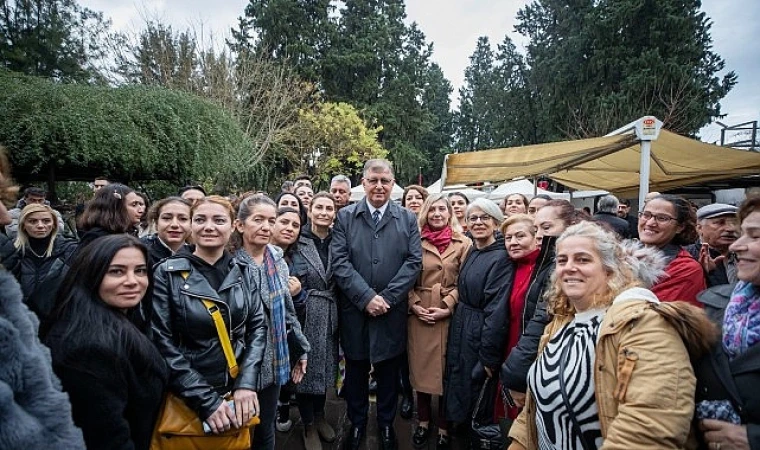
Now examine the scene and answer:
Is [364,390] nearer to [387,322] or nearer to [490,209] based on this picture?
[387,322]

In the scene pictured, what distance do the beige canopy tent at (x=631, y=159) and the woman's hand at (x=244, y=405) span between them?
4234mm

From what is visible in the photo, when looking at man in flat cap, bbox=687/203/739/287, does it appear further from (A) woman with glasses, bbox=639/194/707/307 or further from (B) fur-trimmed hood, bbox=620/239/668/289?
(B) fur-trimmed hood, bbox=620/239/668/289

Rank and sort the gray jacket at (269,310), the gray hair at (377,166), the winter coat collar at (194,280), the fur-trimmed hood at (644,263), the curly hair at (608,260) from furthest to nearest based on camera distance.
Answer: the gray hair at (377,166) < the gray jacket at (269,310) < the winter coat collar at (194,280) < the fur-trimmed hood at (644,263) < the curly hair at (608,260)

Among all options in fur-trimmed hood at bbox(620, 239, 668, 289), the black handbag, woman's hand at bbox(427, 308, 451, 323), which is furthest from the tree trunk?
fur-trimmed hood at bbox(620, 239, 668, 289)

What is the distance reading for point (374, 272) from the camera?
3.19 meters

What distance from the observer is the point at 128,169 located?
8523 millimetres

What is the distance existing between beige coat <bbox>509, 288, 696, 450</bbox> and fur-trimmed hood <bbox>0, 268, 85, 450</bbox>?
1.82 m

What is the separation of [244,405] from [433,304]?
1.71 meters

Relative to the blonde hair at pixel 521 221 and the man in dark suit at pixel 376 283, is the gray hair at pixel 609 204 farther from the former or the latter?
the man in dark suit at pixel 376 283

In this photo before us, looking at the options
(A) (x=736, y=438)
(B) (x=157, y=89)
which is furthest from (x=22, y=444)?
(B) (x=157, y=89)

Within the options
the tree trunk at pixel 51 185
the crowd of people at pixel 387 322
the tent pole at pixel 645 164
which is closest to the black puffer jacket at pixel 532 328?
the crowd of people at pixel 387 322

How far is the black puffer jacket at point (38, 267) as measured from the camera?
2605mm

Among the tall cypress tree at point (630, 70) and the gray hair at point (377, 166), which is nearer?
the gray hair at point (377, 166)

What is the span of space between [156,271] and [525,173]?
5352 millimetres
